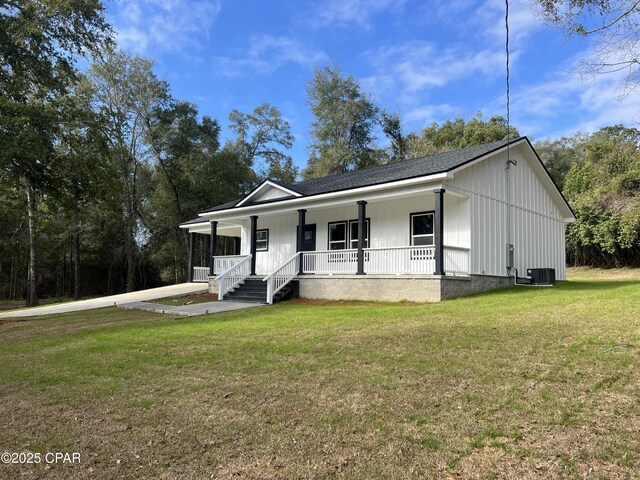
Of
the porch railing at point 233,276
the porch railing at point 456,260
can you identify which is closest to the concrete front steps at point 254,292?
the porch railing at point 233,276

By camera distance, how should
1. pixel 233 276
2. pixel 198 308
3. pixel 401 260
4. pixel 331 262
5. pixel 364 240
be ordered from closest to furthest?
pixel 401 260 < pixel 198 308 < pixel 331 262 < pixel 364 240 < pixel 233 276

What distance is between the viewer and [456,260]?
13.4 metres

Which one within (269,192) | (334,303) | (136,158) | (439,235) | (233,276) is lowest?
(334,303)

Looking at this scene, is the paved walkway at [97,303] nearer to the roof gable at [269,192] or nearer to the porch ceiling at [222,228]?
the porch ceiling at [222,228]

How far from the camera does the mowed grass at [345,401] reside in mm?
3189

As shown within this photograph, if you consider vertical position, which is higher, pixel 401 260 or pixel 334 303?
pixel 401 260

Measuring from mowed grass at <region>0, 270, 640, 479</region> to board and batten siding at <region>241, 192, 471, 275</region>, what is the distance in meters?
6.22

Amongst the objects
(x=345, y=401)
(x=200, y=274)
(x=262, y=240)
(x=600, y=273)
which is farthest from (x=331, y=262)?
(x=600, y=273)

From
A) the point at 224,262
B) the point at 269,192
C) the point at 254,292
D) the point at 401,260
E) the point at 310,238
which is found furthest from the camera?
the point at 224,262

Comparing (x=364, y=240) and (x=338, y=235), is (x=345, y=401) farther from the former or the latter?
(x=338, y=235)

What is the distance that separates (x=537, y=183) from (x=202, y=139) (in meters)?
24.1

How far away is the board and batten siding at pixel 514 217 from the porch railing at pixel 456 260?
36cm

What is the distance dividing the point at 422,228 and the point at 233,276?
738 cm

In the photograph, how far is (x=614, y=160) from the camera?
2673 cm
